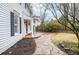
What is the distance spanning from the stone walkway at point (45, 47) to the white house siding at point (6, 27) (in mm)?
419

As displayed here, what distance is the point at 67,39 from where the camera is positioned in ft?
10.7

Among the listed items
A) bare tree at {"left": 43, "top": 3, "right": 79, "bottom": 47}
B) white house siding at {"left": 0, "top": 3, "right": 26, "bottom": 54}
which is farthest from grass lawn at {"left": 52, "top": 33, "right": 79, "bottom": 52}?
white house siding at {"left": 0, "top": 3, "right": 26, "bottom": 54}

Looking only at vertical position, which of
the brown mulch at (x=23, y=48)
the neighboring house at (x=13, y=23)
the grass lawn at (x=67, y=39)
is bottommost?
the brown mulch at (x=23, y=48)

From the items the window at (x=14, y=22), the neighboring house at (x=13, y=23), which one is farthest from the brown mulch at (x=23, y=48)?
the window at (x=14, y=22)

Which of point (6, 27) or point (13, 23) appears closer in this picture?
point (6, 27)

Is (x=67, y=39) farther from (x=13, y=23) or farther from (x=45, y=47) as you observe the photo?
(x=13, y=23)

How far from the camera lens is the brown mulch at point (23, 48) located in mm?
3244

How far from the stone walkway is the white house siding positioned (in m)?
0.42

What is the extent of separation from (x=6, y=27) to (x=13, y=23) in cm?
21

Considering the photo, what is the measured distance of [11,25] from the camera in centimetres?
331

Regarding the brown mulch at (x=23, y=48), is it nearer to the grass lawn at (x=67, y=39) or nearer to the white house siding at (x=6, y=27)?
the white house siding at (x=6, y=27)

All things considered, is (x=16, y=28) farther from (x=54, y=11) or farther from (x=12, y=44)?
(x=54, y=11)

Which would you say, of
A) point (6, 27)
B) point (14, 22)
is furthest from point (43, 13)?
point (6, 27)
